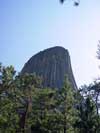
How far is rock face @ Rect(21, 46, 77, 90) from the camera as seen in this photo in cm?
12185

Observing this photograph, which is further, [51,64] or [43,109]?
[51,64]

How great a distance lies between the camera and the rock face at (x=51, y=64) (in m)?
122

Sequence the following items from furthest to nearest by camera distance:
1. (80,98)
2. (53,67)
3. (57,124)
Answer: (53,67) → (80,98) → (57,124)

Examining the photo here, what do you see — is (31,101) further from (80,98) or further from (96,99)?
(96,99)

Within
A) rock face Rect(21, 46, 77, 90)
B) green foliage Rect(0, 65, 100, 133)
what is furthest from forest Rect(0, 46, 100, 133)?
rock face Rect(21, 46, 77, 90)

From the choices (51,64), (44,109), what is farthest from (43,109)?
(51,64)

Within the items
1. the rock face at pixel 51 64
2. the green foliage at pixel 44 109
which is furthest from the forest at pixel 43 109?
the rock face at pixel 51 64

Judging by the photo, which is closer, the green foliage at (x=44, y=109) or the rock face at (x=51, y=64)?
the green foliage at (x=44, y=109)

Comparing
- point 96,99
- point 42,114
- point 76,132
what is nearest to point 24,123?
point 42,114

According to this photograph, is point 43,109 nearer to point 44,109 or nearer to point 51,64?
point 44,109

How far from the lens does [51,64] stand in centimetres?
12962

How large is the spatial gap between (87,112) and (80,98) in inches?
189

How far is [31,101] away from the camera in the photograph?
44.1 metres

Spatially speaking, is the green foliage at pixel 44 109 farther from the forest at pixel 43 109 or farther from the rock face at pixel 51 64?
the rock face at pixel 51 64
